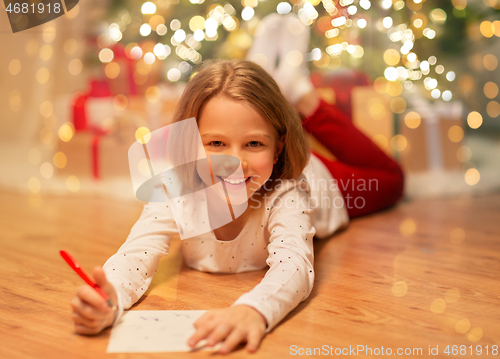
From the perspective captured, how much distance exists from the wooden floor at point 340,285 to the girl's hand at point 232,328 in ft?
0.05

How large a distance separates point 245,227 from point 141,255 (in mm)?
202

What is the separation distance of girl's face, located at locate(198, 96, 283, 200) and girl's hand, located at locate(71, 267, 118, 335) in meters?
0.29

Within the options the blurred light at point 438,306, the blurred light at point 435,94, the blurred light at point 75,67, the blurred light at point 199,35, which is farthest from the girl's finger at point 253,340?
the blurred light at point 75,67

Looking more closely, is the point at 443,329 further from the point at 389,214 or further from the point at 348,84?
the point at 348,84

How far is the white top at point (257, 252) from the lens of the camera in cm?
63

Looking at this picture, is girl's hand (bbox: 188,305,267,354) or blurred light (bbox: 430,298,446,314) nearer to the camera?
girl's hand (bbox: 188,305,267,354)

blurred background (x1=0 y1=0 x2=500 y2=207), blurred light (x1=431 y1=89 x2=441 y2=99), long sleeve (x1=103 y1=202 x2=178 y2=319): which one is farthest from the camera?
blurred light (x1=431 y1=89 x2=441 y2=99)

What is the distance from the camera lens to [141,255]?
2.48 ft

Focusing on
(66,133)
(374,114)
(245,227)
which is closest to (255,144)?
(245,227)

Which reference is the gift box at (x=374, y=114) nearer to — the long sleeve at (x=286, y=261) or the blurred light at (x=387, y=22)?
the blurred light at (x=387, y=22)

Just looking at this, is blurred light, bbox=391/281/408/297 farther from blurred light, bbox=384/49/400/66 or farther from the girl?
blurred light, bbox=384/49/400/66

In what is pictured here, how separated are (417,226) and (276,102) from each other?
0.63 meters

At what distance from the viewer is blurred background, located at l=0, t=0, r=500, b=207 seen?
5.69 feet

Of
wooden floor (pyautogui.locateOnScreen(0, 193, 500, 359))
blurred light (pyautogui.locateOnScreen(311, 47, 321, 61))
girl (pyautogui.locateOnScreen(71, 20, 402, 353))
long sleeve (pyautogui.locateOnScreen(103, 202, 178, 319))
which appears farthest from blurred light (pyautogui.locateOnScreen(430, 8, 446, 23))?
long sleeve (pyautogui.locateOnScreen(103, 202, 178, 319))
